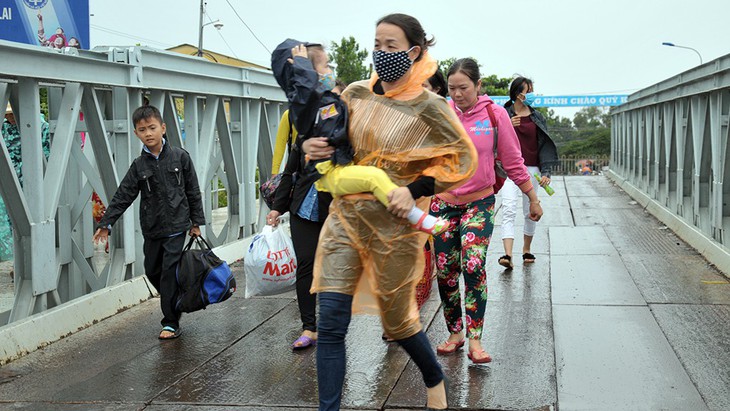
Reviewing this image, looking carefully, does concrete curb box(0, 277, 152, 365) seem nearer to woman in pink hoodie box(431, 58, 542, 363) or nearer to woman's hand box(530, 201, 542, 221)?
woman in pink hoodie box(431, 58, 542, 363)

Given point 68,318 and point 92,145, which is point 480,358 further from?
point 92,145

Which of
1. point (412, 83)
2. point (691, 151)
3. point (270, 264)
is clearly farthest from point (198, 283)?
point (691, 151)

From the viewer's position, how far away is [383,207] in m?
4.12

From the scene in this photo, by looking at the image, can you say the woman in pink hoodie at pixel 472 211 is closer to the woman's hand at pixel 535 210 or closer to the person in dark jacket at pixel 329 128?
the woman's hand at pixel 535 210

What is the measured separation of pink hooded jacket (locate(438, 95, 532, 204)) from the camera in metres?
5.59

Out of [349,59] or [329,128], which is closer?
[329,128]

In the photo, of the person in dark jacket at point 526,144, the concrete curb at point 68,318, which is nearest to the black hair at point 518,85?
the person in dark jacket at point 526,144

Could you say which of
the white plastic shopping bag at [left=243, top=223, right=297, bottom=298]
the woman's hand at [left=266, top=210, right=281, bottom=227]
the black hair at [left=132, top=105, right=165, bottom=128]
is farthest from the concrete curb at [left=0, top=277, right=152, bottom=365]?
the woman's hand at [left=266, top=210, right=281, bottom=227]

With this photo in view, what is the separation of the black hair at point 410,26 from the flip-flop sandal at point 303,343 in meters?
2.45

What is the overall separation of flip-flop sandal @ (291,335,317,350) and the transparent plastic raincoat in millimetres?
1768

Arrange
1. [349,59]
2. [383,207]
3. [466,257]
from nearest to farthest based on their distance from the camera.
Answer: [383,207] → [466,257] → [349,59]

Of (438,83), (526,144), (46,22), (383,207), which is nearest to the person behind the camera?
(383,207)

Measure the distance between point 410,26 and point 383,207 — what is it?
0.90 m

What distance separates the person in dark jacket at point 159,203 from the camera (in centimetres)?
638
